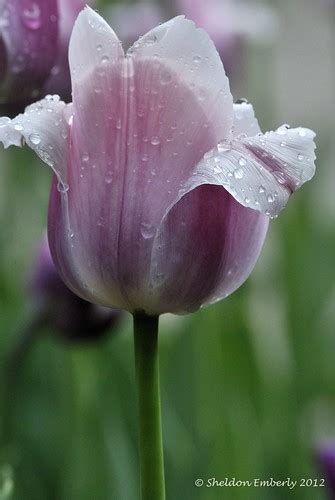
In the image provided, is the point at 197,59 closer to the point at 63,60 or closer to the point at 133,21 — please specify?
the point at 63,60

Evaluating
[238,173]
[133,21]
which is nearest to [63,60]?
[238,173]

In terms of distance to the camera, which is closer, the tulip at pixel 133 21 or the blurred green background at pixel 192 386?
the blurred green background at pixel 192 386

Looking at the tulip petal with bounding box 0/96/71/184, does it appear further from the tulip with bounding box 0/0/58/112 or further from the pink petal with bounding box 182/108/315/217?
the tulip with bounding box 0/0/58/112

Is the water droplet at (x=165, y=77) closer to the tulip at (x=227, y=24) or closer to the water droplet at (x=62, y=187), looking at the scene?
the water droplet at (x=62, y=187)

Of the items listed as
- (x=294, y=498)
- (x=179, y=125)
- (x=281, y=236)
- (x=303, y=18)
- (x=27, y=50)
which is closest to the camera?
(x=179, y=125)

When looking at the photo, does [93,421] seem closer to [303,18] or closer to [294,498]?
[294,498]

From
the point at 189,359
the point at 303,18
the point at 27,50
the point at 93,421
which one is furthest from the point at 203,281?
the point at 303,18

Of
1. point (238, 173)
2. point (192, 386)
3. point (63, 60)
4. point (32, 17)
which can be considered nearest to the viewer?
point (238, 173)

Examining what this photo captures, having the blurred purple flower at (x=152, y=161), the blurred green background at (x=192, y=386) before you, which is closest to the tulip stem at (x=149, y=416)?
the blurred purple flower at (x=152, y=161)
